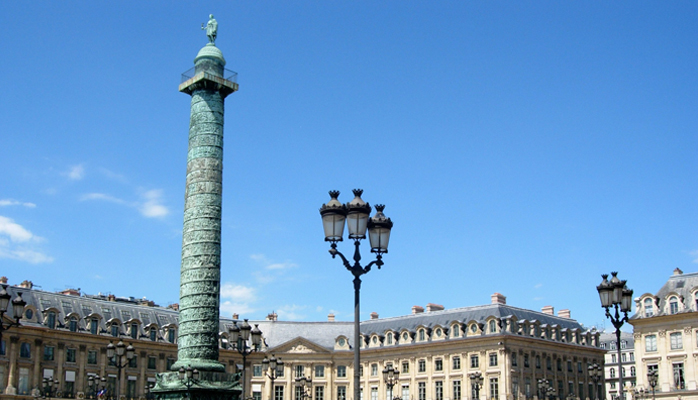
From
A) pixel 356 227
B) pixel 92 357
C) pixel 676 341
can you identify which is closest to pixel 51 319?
pixel 92 357

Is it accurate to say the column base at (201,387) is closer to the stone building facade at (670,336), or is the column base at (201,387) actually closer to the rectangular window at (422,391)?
the stone building facade at (670,336)

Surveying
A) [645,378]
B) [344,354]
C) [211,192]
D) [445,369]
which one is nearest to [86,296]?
[344,354]

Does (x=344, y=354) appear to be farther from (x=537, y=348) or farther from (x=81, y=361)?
(x=81, y=361)

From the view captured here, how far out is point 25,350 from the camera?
5709 centimetres

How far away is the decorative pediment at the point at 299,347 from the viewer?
71.0m

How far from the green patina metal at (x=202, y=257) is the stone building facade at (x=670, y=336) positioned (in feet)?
101

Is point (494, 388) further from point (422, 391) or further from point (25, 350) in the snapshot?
point (25, 350)

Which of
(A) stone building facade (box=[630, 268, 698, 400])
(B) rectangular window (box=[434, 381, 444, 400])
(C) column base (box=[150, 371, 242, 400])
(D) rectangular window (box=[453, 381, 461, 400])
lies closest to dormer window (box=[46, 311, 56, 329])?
(B) rectangular window (box=[434, 381, 444, 400])

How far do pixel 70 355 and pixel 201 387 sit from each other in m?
34.0

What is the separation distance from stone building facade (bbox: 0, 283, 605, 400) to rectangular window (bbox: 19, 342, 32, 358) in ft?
0.23

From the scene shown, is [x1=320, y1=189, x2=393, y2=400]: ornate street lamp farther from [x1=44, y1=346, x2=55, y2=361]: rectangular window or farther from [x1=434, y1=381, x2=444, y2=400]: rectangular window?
[x1=434, y1=381, x2=444, y2=400]: rectangular window

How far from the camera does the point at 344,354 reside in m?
70.6

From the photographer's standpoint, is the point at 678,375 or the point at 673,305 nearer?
the point at 678,375

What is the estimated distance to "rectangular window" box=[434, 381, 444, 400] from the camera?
211 ft
